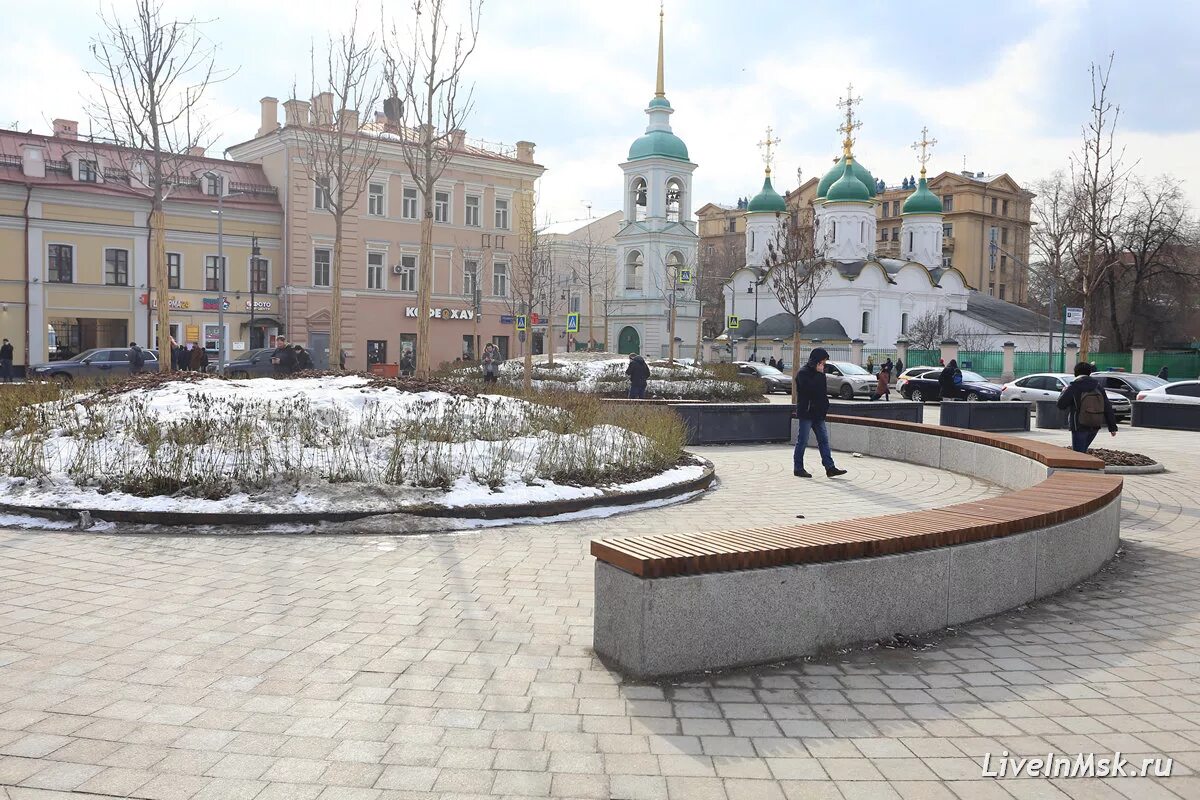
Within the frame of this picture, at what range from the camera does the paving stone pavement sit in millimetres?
3592

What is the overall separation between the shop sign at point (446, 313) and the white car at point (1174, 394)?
33.8 m

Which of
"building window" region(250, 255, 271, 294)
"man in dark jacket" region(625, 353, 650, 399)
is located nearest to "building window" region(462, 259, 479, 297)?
"building window" region(250, 255, 271, 294)

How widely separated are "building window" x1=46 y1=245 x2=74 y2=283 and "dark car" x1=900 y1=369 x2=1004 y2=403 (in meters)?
35.4

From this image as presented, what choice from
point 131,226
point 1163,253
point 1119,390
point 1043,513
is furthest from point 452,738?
point 1163,253

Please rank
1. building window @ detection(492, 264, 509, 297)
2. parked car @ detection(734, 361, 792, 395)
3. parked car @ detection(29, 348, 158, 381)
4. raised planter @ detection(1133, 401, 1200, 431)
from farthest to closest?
1. building window @ detection(492, 264, 509, 297)
2. parked car @ detection(734, 361, 792, 395)
3. parked car @ detection(29, 348, 158, 381)
4. raised planter @ detection(1133, 401, 1200, 431)

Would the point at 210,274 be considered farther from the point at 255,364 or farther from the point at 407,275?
the point at 255,364

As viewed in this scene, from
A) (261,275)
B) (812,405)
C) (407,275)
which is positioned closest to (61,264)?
(261,275)

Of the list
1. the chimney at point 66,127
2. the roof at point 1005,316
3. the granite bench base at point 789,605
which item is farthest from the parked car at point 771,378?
the roof at point 1005,316

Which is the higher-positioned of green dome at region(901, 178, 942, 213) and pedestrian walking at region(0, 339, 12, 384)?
green dome at region(901, 178, 942, 213)

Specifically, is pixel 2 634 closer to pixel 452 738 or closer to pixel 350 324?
pixel 452 738

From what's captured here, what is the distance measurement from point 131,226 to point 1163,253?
180ft

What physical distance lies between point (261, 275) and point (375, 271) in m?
5.52

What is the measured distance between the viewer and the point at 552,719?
13.6ft

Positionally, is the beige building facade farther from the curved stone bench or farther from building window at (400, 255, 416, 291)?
the curved stone bench
